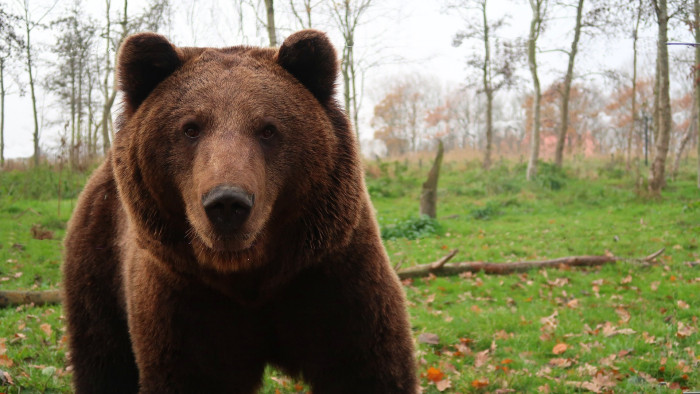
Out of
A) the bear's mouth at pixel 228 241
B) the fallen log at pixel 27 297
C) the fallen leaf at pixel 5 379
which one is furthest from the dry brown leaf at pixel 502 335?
the fallen log at pixel 27 297

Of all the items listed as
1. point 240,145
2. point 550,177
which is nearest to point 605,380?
point 240,145

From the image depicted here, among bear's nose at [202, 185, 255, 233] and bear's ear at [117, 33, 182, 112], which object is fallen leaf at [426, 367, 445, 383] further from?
bear's ear at [117, 33, 182, 112]

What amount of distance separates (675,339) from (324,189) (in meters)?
4.77

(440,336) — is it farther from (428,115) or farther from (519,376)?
(428,115)

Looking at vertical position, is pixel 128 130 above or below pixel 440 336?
above

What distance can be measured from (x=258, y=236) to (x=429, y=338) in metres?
3.89

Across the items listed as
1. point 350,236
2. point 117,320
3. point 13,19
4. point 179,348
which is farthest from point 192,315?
point 13,19

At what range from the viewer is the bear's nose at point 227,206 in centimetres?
188

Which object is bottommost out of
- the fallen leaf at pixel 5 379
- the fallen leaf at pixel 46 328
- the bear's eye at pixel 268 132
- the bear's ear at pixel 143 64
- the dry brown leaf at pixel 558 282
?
the dry brown leaf at pixel 558 282

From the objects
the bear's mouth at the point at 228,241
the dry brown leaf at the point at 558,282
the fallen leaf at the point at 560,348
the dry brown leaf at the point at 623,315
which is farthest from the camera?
the dry brown leaf at the point at 558,282

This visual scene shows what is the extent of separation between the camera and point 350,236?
99.3 inches

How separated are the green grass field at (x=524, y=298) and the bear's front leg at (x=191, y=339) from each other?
4.96 ft

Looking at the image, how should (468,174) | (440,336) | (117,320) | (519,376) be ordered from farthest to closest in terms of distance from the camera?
(468,174) < (440,336) < (519,376) < (117,320)

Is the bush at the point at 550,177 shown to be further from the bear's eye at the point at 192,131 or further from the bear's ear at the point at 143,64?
the bear's eye at the point at 192,131
